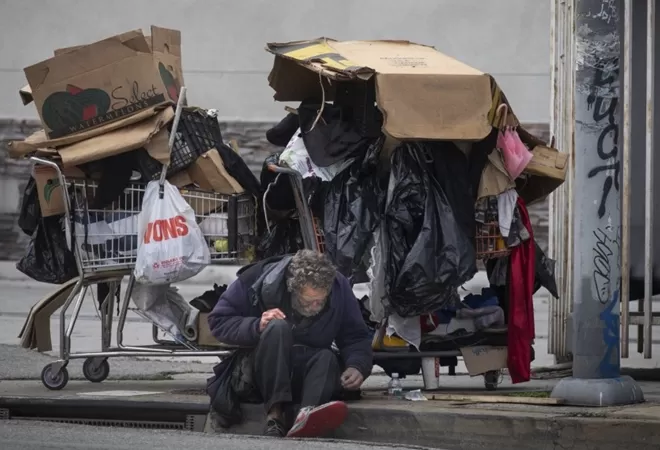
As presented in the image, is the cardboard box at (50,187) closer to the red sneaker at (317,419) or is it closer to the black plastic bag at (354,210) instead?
the black plastic bag at (354,210)

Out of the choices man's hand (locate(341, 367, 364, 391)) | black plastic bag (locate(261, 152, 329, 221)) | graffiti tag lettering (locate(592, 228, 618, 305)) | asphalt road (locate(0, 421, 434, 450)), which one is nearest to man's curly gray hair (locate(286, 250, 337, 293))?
man's hand (locate(341, 367, 364, 391))

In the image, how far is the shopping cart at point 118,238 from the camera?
7.83 metres

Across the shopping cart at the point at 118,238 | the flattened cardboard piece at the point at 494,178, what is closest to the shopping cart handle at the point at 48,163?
the shopping cart at the point at 118,238

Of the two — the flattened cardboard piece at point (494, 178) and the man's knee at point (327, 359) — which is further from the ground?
the flattened cardboard piece at point (494, 178)

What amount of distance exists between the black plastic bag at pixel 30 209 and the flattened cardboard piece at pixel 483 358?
8.79 feet

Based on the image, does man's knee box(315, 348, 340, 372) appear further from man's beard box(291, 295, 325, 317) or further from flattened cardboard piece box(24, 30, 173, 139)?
flattened cardboard piece box(24, 30, 173, 139)

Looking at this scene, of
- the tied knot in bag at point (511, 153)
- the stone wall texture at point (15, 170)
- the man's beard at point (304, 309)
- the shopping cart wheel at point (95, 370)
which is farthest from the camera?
the stone wall texture at point (15, 170)

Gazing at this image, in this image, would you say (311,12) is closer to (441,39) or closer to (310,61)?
(441,39)

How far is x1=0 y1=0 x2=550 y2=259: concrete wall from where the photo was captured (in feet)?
45.1

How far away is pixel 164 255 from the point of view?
763 centimetres

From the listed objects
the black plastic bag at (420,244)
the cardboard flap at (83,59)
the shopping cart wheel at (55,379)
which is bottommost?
the shopping cart wheel at (55,379)

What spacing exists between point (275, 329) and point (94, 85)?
2.10 m

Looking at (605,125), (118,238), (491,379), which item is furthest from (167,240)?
(605,125)

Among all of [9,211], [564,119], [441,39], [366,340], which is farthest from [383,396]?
[9,211]
